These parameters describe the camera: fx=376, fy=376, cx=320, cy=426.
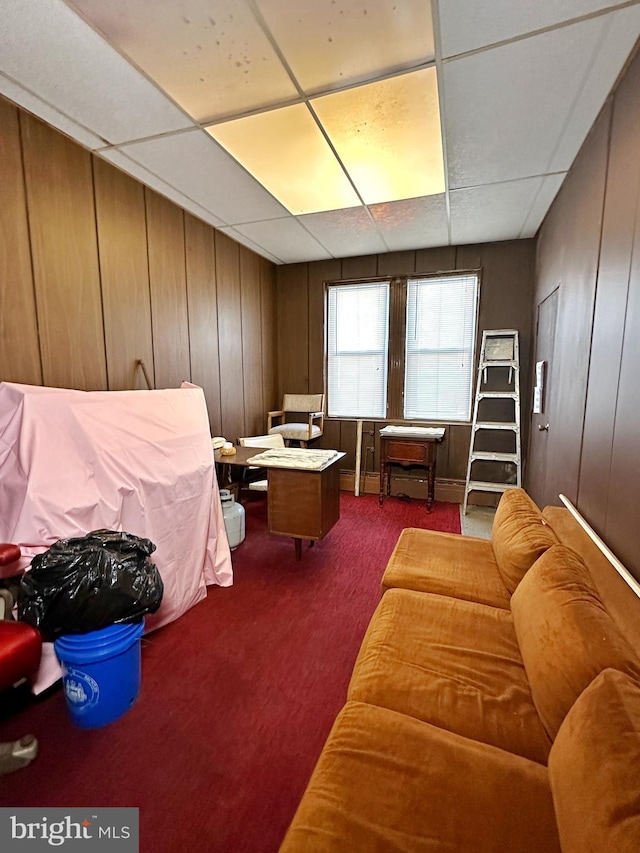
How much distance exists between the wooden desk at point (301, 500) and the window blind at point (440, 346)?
2.13 meters

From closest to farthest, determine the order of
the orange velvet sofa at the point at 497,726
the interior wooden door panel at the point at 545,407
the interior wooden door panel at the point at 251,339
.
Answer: the orange velvet sofa at the point at 497,726, the interior wooden door panel at the point at 545,407, the interior wooden door panel at the point at 251,339

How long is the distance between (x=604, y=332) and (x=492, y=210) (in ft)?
6.67

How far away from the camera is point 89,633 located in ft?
4.91

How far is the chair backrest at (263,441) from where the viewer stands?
12.8 feet

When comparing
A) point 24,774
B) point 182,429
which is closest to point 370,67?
point 182,429

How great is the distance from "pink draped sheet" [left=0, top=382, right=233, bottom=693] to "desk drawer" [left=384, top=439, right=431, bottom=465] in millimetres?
2182

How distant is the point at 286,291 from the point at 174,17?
11.1 ft

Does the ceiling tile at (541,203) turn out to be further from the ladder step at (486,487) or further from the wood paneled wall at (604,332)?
the ladder step at (486,487)

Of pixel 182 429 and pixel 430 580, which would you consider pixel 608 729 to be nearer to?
pixel 430 580

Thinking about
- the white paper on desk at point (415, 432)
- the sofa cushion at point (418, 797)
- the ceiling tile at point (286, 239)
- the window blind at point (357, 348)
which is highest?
the ceiling tile at point (286, 239)

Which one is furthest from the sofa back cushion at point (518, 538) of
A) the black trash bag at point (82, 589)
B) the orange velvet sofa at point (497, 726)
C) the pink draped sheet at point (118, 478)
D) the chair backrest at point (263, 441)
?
the chair backrest at point (263, 441)

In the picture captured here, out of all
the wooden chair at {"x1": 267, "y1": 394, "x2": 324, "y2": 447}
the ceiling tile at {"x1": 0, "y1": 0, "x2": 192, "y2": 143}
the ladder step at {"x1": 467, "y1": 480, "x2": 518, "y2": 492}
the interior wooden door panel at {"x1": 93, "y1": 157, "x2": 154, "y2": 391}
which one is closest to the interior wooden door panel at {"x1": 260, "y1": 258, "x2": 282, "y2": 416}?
the wooden chair at {"x1": 267, "y1": 394, "x2": 324, "y2": 447}

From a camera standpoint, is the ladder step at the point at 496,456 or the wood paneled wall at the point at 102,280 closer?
the wood paneled wall at the point at 102,280

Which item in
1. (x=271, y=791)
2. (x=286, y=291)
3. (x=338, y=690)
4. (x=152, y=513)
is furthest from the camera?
(x=286, y=291)
